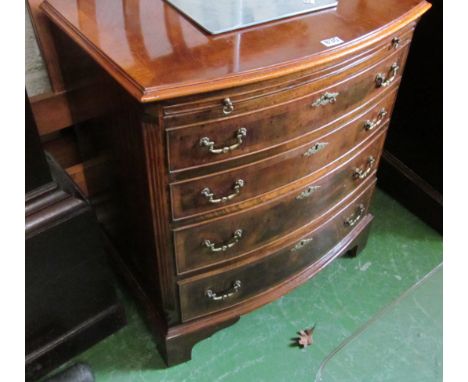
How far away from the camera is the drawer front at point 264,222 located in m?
1.21

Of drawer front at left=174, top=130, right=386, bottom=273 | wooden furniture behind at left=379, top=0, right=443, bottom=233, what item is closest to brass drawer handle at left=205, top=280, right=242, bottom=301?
drawer front at left=174, top=130, right=386, bottom=273

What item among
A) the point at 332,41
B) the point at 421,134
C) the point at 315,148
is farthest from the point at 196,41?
the point at 421,134

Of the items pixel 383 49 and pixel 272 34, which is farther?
pixel 383 49

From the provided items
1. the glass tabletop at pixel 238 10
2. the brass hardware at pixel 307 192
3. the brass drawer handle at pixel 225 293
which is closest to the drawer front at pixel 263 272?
the brass drawer handle at pixel 225 293

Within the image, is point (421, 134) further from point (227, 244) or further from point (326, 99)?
point (227, 244)

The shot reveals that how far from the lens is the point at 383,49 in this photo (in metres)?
1.19

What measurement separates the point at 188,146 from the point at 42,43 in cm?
60

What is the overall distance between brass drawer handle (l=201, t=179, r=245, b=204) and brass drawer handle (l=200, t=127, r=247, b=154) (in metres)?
0.10

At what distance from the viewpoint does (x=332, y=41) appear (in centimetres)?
106

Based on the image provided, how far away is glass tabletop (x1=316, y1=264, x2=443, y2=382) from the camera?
1.15m

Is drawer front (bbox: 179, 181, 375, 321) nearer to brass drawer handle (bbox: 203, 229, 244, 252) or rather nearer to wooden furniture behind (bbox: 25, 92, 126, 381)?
brass drawer handle (bbox: 203, 229, 244, 252)

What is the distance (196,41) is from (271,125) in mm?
241

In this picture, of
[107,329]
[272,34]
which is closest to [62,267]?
[107,329]
